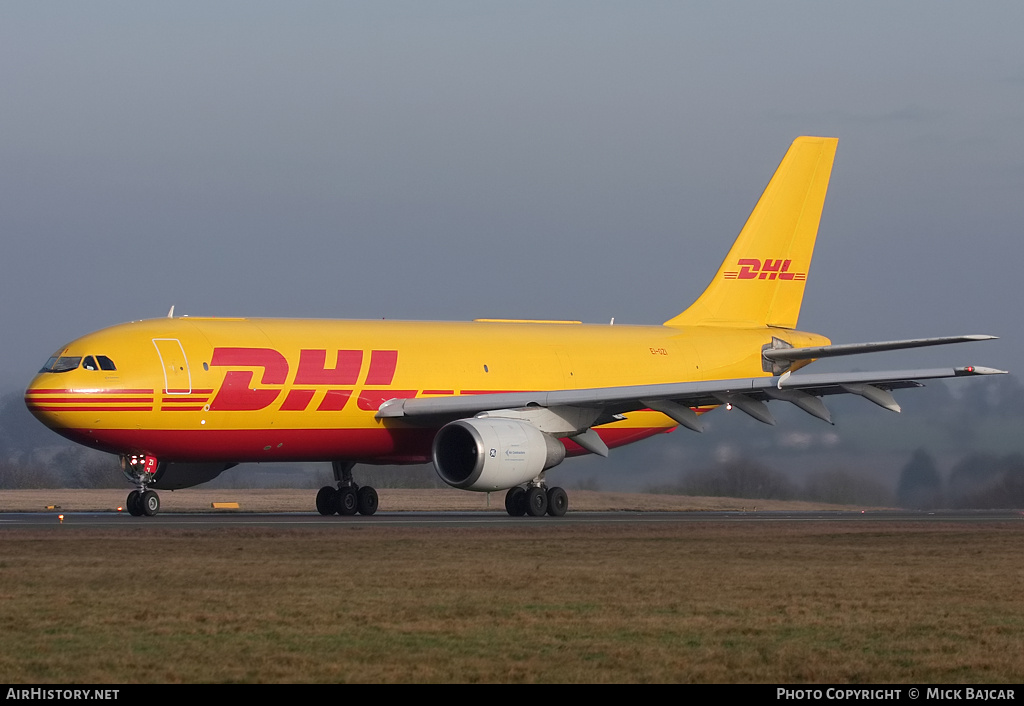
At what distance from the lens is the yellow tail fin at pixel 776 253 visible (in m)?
40.5

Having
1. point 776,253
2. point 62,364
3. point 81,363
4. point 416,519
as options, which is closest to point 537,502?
point 416,519

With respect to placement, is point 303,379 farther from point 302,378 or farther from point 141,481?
point 141,481

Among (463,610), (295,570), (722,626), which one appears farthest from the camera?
(295,570)

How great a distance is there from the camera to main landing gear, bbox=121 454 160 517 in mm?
30688

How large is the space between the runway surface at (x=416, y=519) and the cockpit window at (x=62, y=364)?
9.61 ft

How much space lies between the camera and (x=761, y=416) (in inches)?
1256

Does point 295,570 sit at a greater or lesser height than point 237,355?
lesser

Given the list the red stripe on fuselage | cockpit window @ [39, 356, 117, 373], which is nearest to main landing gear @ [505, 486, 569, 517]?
the red stripe on fuselage

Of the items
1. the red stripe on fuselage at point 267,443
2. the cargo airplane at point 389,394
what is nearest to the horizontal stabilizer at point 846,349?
the cargo airplane at point 389,394

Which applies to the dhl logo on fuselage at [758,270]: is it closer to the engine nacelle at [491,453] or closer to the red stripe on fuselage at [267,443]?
the red stripe on fuselage at [267,443]

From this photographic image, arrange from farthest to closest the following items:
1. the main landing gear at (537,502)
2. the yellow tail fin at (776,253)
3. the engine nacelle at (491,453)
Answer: the yellow tail fin at (776,253) < the main landing gear at (537,502) < the engine nacelle at (491,453)

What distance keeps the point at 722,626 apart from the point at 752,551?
27.7 ft
